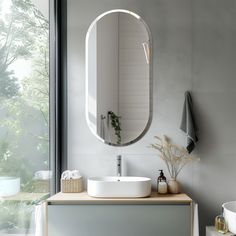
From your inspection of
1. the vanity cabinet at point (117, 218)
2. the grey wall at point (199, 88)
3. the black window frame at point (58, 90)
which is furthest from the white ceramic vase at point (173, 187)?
the black window frame at point (58, 90)

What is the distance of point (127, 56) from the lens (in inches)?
109

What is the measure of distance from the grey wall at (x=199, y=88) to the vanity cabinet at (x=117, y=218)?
0.46 metres

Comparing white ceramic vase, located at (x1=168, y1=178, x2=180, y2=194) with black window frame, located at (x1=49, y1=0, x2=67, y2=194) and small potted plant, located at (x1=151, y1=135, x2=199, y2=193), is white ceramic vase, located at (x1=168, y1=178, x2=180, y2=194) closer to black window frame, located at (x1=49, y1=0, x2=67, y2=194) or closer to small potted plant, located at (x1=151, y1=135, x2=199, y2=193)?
small potted plant, located at (x1=151, y1=135, x2=199, y2=193)

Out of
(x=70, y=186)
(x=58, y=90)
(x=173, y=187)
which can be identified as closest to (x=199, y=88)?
(x=173, y=187)

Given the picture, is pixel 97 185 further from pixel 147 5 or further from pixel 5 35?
pixel 147 5

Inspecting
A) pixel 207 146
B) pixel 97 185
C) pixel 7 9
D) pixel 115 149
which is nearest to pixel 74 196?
pixel 97 185

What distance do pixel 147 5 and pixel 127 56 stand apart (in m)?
0.43

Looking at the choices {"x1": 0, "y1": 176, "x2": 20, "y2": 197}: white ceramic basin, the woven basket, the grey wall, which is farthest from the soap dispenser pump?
{"x1": 0, "y1": 176, "x2": 20, "y2": 197}: white ceramic basin

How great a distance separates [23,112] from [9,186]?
1.57 feet

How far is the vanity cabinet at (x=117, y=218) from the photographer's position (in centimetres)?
230

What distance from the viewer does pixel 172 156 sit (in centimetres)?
267

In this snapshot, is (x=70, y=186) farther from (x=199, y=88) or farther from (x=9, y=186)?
(x=199, y=88)

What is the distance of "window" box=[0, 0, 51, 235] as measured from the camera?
192cm

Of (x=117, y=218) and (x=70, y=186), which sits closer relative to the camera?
(x=117, y=218)
